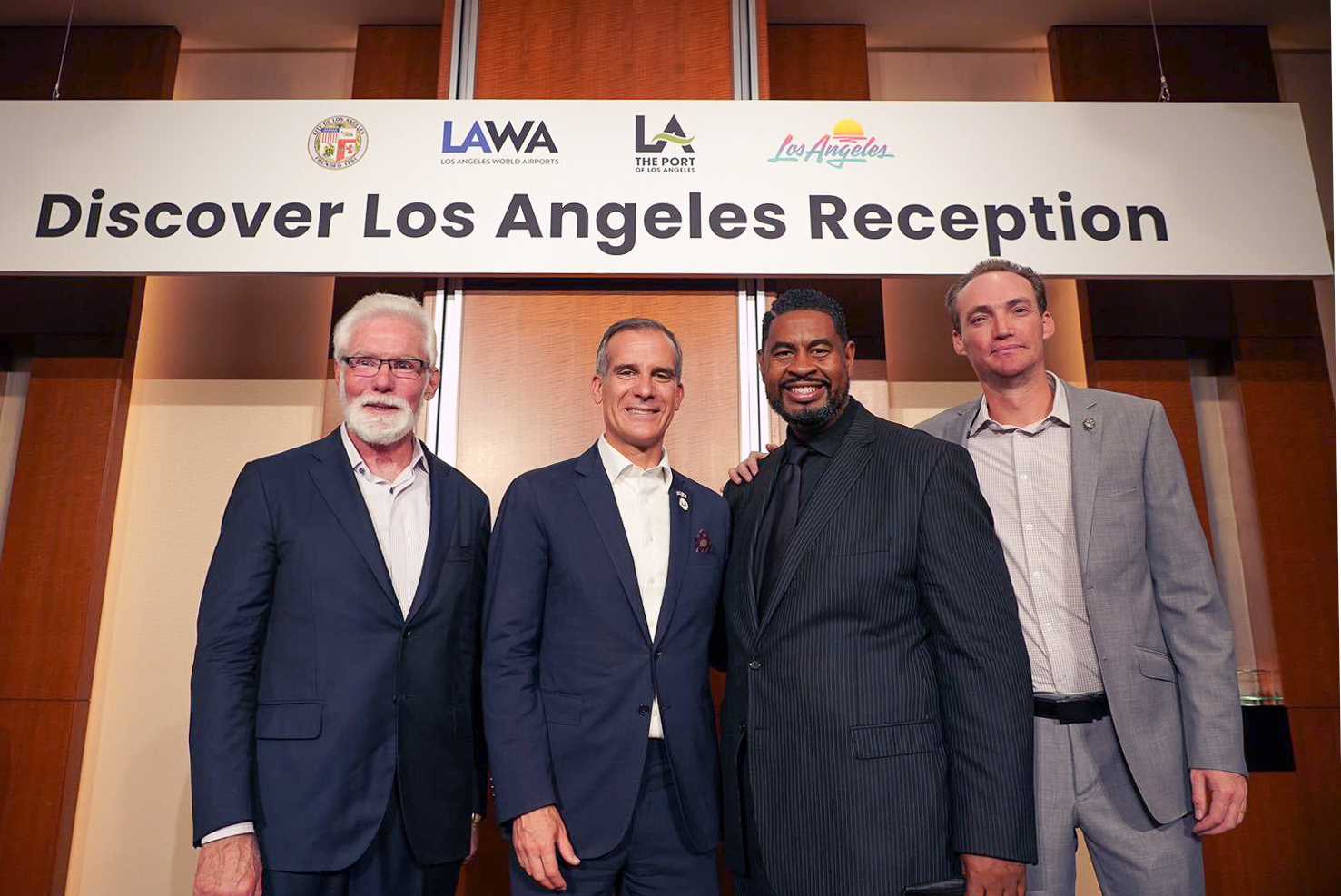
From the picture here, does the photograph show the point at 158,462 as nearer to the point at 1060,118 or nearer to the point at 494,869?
the point at 494,869

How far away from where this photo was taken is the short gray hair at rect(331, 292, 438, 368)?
7.27 ft

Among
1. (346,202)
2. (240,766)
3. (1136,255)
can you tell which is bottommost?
(240,766)

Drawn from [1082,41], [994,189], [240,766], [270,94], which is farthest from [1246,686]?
[270,94]

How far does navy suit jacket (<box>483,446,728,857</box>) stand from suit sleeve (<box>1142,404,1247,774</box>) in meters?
1.09

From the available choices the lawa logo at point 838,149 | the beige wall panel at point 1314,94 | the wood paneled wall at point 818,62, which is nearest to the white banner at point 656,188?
the lawa logo at point 838,149

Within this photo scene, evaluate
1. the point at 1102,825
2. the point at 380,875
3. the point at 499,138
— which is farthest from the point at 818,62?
the point at 380,875

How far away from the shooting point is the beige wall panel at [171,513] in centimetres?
379

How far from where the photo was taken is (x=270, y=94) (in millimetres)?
4645

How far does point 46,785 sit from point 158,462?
1.41m

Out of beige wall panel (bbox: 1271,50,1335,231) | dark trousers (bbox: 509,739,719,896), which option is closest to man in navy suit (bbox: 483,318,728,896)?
dark trousers (bbox: 509,739,719,896)

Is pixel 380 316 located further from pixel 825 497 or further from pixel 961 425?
pixel 961 425

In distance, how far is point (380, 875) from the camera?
1.87 m

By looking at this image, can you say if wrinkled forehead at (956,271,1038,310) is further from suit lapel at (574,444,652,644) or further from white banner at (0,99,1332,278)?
suit lapel at (574,444,652,644)

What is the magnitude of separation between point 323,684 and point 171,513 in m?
2.67
